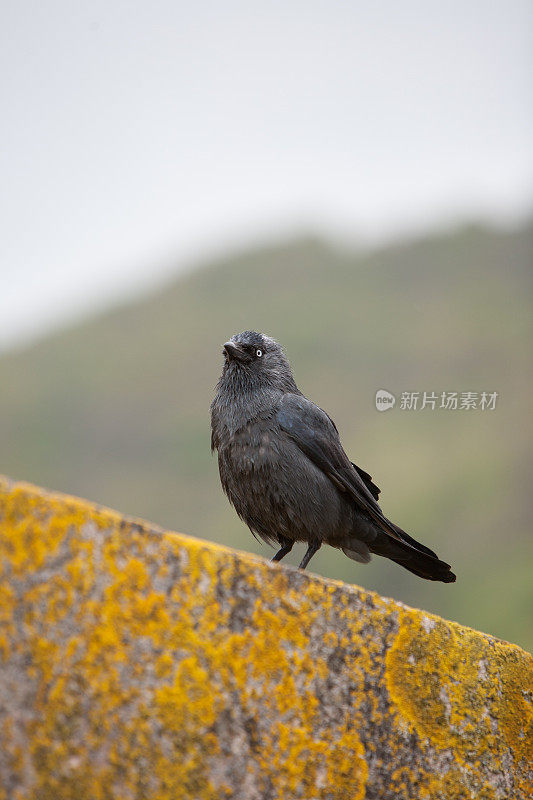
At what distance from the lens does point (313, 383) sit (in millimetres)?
64500

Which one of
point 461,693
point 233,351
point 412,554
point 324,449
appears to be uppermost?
point 233,351

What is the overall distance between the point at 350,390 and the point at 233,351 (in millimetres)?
55662

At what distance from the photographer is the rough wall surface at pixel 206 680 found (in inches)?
94.9

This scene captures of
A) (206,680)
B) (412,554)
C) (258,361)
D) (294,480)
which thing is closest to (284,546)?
(294,480)

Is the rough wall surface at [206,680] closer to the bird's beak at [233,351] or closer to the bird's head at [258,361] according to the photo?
the bird's head at [258,361]

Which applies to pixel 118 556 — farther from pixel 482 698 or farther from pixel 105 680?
pixel 482 698

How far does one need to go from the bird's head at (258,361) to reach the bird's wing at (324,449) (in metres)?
0.30

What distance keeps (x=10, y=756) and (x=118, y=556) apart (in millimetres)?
589

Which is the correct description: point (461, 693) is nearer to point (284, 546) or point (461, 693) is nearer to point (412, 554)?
point (412, 554)

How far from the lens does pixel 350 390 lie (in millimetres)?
61375

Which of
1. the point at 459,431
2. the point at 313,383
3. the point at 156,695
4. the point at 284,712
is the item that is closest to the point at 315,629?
the point at 284,712

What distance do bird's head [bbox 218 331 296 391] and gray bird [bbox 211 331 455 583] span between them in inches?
1.1
